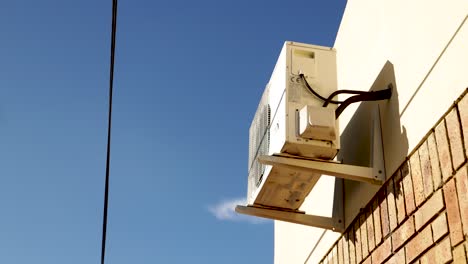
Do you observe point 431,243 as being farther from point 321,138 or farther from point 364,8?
point 364,8

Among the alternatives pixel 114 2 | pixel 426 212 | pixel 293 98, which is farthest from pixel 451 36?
pixel 114 2

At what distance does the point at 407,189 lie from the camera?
9.62 ft

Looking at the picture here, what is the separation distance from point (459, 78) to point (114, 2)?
1.69 metres

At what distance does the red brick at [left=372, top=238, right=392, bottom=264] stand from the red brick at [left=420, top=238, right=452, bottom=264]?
1.20 feet

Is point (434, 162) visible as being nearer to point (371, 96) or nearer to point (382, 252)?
point (382, 252)

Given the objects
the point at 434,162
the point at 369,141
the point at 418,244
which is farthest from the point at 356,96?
the point at 418,244

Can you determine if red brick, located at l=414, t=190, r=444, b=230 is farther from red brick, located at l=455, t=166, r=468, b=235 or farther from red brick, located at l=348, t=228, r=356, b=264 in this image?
red brick, located at l=348, t=228, r=356, b=264

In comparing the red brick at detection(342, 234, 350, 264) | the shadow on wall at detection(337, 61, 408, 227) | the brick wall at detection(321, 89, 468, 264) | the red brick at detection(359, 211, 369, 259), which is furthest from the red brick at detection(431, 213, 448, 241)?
the red brick at detection(342, 234, 350, 264)

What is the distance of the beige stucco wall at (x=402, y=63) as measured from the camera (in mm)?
2645

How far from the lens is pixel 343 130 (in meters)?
4.12

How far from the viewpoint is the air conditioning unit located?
334cm

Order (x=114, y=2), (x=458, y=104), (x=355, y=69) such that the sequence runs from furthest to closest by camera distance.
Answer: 1. (x=355, y=69)
2. (x=114, y=2)
3. (x=458, y=104)

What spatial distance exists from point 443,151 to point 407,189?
0.37 meters

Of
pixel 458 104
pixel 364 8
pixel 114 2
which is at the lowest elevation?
pixel 458 104
